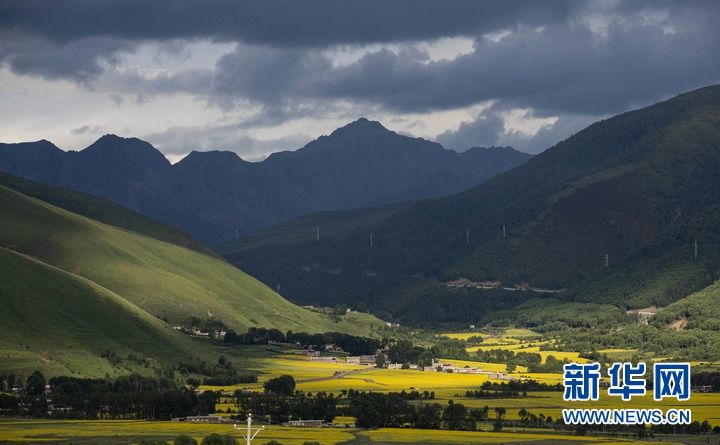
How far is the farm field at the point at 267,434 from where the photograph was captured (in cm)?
16888

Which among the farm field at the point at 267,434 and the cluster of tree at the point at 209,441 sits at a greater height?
the farm field at the point at 267,434

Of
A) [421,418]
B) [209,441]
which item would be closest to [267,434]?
[209,441]

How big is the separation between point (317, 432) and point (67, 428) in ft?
103

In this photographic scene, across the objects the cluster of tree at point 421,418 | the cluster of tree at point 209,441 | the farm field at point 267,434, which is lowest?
the cluster of tree at point 209,441

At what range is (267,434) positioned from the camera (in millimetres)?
176250

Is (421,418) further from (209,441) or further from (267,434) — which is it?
(209,441)

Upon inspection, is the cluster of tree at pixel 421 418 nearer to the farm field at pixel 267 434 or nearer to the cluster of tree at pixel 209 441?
the farm field at pixel 267 434

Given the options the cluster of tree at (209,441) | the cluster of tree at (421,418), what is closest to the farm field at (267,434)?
the cluster of tree at (421,418)

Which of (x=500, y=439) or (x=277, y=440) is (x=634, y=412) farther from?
(x=277, y=440)

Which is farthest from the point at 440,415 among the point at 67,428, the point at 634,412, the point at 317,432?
the point at 67,428

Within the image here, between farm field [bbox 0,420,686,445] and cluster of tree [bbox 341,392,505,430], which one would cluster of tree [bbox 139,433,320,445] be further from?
cluster of tree [bbox 341,392,505,430]

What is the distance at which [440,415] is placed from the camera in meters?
198

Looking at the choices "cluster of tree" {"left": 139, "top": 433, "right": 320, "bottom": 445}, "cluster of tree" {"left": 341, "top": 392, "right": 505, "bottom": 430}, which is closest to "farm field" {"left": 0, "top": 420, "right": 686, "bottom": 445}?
"cluster of tree" {"left": 341, "top": 392, "right": 505, "bottom": 430}

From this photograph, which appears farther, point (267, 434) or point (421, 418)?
point (421, 418)
